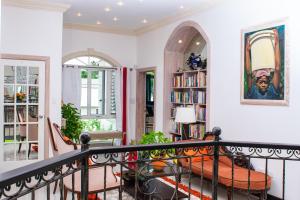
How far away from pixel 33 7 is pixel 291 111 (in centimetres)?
471

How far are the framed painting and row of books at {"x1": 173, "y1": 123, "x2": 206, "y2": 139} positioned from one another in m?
1.37

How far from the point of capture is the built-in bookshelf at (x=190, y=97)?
5.99 metres

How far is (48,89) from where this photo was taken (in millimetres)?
5875

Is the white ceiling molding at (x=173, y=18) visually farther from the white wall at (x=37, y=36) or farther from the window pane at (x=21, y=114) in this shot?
the window pane at (x=21, y=114)

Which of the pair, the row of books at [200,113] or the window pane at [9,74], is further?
the row of books at [200,113]

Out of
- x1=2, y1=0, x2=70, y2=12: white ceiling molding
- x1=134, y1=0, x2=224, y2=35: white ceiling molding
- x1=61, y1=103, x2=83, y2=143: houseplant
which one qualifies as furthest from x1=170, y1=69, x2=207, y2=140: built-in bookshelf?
x1=2, y1=0, x2=70, y2=12: white ceiling molding

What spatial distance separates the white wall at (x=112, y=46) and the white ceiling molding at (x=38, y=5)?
5.60 feet

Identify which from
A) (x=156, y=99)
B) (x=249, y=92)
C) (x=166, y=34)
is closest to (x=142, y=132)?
(x=156, y=99)

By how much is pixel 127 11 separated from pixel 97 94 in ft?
9.13

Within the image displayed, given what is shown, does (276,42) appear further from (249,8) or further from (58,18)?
(58,18)

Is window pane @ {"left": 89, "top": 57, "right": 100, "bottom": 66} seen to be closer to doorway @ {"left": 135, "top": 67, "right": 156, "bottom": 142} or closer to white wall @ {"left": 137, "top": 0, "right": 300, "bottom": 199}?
doorway @ {"left": 135, "top": 67, "right": 156, "bottom": 142}

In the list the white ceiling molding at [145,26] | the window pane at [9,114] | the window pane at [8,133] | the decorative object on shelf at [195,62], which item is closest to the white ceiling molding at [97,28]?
the white ceiling molding at [145,26]

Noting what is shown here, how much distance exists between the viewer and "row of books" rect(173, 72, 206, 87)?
598 cm

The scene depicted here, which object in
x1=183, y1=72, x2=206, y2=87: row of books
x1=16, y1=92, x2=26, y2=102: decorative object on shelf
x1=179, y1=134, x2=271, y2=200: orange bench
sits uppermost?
x1=183, y1=72, x2=206, y2=87: row of books
